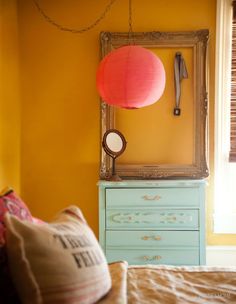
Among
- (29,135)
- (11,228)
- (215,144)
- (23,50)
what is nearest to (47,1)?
(23,50)

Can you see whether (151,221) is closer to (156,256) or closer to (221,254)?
(156,256)

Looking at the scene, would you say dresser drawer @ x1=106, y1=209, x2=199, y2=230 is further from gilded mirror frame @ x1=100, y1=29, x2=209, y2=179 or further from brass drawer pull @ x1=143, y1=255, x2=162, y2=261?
gilded mirror frame @ x1=100, y1=29, x2=209, y2=179

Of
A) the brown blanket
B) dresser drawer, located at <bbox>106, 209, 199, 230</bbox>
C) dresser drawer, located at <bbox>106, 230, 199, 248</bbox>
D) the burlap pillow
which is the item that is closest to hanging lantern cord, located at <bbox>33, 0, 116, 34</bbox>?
dresser drawer, located at <bbox>106, 209, 199, 230</bbox>

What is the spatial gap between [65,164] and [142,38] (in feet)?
3.99

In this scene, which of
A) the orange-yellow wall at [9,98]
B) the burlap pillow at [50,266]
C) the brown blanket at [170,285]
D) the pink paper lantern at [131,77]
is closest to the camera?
the burlap pillow at [50,266]

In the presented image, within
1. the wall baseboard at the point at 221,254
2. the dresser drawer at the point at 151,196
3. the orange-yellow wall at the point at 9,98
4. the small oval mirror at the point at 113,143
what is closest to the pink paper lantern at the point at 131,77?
the small oval mirror at the point at 113,143

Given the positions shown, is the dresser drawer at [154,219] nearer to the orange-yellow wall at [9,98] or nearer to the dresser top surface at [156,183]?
the dresser top surface at [156,183]

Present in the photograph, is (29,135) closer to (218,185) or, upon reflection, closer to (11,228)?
(218,185)

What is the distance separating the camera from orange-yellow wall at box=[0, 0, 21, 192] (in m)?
2.96

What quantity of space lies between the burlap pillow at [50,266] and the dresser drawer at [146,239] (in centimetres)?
163

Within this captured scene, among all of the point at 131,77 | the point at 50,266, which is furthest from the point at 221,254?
the point at 50,266

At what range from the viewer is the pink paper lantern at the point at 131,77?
7.71 ft

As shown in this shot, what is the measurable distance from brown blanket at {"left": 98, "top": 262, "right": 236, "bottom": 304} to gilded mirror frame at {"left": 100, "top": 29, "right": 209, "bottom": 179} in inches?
61.5

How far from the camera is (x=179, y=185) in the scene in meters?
2.83
